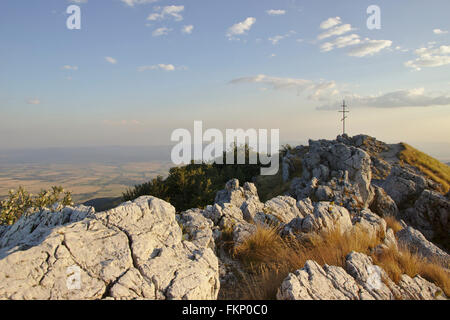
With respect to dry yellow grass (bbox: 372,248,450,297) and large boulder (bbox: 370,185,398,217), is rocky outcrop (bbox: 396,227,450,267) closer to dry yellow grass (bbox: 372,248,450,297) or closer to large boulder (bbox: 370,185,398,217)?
dry yellow grass (bbox: 372,248,450,297)

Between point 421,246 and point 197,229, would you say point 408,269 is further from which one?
point 197,229

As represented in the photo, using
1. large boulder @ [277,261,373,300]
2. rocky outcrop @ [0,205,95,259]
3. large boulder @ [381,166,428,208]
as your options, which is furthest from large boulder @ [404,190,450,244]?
rocky outcrop @ [0,205,95,259]

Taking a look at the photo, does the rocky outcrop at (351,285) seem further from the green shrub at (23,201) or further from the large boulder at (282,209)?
the green shrub at (23,201)

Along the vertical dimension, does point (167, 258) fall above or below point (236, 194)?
above

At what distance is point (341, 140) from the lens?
38.2m

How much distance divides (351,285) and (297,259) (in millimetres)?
1297

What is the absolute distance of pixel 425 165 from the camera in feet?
104

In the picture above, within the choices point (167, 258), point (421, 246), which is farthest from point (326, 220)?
point (167, 258)

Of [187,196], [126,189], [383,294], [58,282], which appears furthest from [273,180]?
[58,282]

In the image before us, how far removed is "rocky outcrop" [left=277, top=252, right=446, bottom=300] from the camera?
428 centimetres

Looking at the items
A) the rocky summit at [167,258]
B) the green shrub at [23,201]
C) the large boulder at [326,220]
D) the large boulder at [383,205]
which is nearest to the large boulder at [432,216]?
the large boulder at [383,205]
